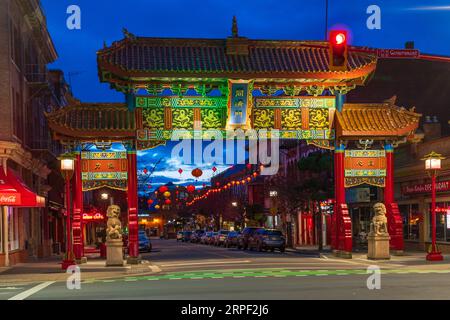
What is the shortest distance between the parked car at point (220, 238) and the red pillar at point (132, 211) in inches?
1408

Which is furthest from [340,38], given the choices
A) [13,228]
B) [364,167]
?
[13,228]

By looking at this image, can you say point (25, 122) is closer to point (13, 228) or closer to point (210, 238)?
point (13, 228)

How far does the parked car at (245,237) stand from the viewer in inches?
2189

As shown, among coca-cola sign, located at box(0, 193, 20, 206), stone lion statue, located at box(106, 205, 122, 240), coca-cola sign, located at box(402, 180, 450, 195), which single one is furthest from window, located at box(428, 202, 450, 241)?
coca-cola sign, located at box(0, 193, 20, 206)

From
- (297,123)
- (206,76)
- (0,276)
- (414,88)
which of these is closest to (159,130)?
(206,76)

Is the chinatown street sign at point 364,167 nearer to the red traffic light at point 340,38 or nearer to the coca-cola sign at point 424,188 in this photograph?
the coca-cola sign at point 424,188

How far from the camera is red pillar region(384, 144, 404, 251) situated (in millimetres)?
33125

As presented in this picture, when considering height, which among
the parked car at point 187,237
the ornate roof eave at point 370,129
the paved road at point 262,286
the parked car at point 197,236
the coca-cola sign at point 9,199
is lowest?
the parked car at point 187,237

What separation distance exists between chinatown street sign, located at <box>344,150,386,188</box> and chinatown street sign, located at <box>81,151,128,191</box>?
32.0ft

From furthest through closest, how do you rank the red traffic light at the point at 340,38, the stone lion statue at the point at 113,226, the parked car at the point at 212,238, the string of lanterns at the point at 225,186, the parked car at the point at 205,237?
the string of lanterns at the point at 225,186, the parked car at the point at 205,237, the parked car at the point at 212,238, the stone lion statue at the point at 113,226, the red traffic light at the point at 340,38

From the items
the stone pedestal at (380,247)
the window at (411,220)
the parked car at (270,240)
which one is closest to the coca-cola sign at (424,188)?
the window at (411,220)

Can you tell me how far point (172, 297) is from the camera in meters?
16.8

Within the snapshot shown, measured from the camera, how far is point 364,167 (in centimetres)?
3331
